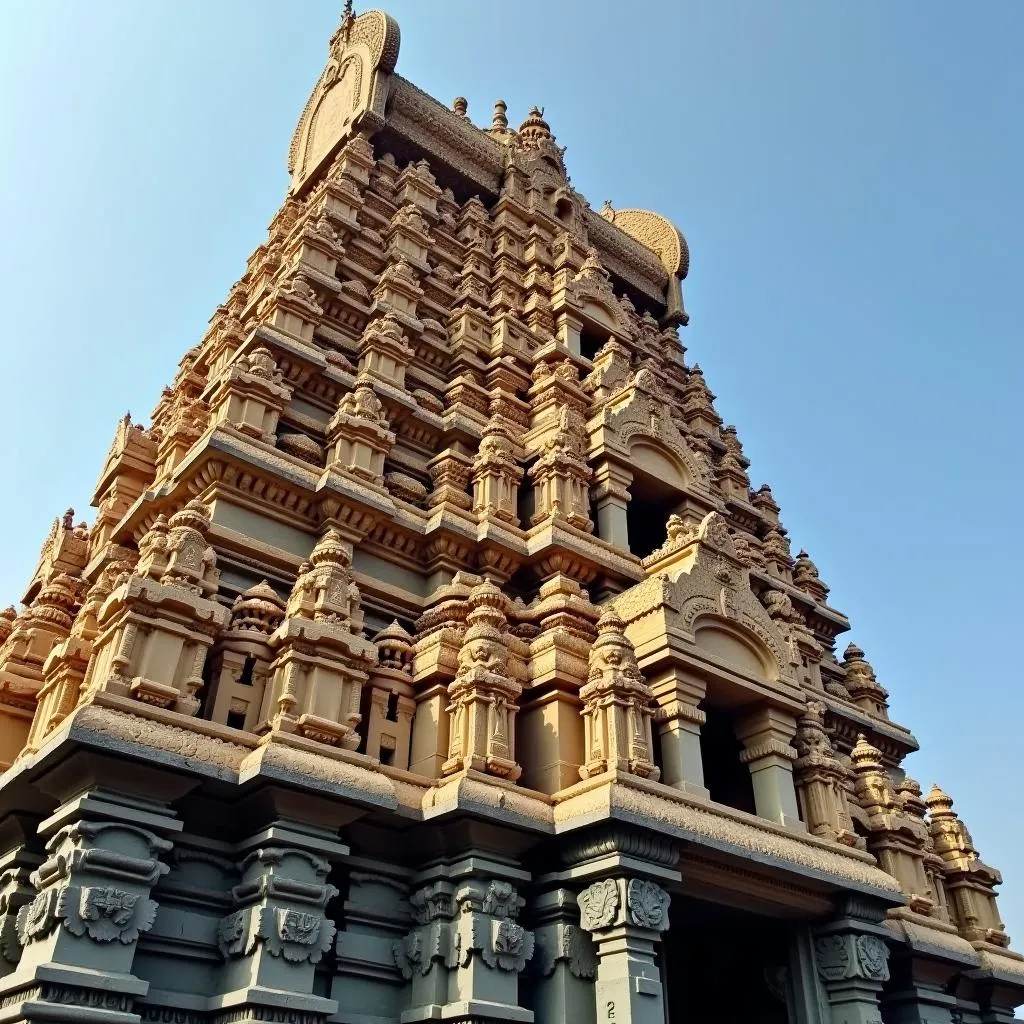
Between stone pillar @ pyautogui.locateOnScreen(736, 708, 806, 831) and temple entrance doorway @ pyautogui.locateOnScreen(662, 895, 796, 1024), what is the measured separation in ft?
4.07

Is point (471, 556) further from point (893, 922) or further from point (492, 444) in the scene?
point (893, 922)

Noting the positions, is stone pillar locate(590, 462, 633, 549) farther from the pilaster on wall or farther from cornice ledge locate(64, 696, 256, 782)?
cornice ledge locate(64, 696, 256, 782)

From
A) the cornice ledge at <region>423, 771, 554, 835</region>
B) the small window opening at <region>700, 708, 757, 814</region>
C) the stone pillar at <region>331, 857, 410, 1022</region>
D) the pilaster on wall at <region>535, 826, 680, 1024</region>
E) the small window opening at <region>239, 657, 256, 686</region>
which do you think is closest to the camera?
the pilaster on wall at <region>535, 826, 680, 1024</region>

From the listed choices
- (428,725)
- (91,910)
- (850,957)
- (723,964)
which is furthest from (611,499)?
(91,910)

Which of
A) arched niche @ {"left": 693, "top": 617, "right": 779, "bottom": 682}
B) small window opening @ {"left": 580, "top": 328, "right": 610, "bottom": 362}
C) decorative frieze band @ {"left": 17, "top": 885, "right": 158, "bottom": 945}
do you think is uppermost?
small window opening @ {"left": 580, "top": 328, "right": 610, "bottom": 362}

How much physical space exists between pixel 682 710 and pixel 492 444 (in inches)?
228

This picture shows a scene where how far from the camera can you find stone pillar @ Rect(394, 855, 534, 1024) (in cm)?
902

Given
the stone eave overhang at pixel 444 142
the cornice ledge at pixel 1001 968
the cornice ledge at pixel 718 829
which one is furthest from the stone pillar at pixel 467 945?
the stone eave overhang at pixel 444 142

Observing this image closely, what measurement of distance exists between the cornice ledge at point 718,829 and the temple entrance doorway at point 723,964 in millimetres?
1054

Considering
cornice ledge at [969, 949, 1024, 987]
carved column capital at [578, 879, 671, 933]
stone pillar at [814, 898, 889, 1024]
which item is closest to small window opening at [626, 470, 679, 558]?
stone pillar at [814, 898, 889, 1024]

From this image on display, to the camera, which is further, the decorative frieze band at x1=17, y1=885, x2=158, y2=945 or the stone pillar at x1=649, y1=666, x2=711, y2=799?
the stone pillar at x1=649, y1=666, x2=711, y2=799

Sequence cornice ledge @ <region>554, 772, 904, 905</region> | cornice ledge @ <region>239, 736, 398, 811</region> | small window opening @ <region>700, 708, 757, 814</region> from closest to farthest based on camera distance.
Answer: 1. cornice ledge @ <region>239, 736, 398, 811</region>
2. cornice ledge @ <region>554, 772, 904, 905</region>
3. small window opening @ <region>700, 708, 757, 814</region>

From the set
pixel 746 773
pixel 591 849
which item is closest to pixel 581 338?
pixel 746 773

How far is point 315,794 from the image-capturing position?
893cm
